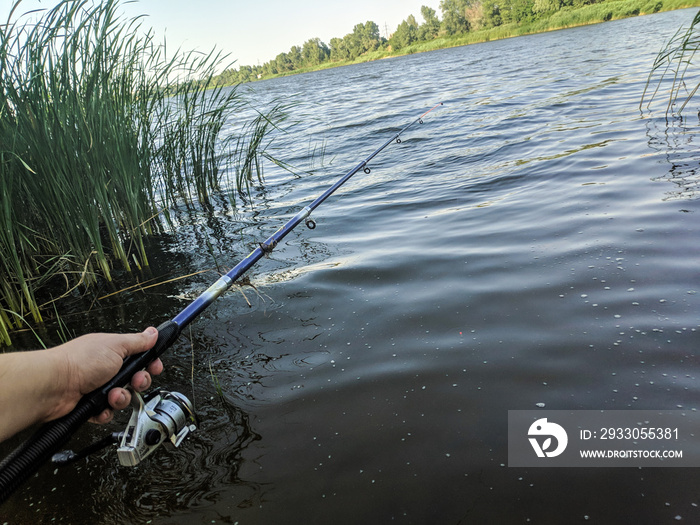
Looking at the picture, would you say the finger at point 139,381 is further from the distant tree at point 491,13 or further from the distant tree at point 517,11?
the distant tree at point 491,13

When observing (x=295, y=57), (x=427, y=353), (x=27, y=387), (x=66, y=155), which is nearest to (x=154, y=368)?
(x=27, y=387)

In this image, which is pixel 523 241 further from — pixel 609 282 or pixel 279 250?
pixel 279 250

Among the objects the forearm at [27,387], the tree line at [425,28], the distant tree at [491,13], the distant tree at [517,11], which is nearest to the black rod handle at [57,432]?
the forearm at [27,387]

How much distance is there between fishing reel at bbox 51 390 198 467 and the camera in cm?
154

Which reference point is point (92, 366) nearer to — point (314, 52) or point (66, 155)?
point (66, 155)

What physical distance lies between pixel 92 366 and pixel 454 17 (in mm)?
80190

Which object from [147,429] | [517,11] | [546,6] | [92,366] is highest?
[517,11]

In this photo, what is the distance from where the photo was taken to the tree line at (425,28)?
56438 mm

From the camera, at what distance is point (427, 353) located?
250cm

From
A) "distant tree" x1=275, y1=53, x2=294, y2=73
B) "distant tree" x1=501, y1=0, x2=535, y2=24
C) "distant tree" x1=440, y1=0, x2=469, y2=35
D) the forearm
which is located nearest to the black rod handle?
the forearm

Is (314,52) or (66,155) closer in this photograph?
(66,155)

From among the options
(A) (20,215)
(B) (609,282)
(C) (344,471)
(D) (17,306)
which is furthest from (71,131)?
(B) (609,282)

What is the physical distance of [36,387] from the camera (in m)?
1.43

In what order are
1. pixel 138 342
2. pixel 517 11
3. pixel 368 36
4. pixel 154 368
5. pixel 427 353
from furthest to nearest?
pixel 368 36 → pixel 517 11 → pixel 427 353 → pixel 154 368 → pixel 138 342
